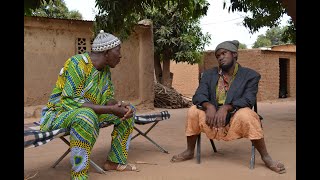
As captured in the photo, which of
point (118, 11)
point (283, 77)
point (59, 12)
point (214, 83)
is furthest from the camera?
point (59, 12)

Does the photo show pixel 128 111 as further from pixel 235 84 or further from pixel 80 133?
pixel 235 84

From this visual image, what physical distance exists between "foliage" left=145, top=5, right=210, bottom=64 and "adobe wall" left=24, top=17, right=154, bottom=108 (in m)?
4.34

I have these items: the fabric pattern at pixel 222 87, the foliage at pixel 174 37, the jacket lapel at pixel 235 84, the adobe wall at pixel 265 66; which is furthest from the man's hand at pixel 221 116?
the adobe wall at pixel 265 66

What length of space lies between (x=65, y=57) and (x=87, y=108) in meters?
6.94

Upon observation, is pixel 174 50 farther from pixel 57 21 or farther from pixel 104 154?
pixel 104 154

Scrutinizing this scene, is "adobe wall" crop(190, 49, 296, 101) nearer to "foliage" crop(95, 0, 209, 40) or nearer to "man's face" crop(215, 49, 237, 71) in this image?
"foliage" crop(95, 0, 209, 40)

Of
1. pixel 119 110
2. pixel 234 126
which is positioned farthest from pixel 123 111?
pixel 234 126

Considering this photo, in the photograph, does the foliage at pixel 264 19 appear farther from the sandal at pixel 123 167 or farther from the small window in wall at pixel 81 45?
the sandal at pixel 123 167

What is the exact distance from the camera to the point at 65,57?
990 centimetres

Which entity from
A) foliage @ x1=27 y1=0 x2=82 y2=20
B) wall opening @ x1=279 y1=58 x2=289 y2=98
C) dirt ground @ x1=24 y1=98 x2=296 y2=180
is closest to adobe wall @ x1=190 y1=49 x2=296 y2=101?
wall opening @ x1=279 y1=58 x2=289 y2=98

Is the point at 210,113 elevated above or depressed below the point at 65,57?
below

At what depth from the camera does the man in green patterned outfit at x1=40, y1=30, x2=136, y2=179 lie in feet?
10.4

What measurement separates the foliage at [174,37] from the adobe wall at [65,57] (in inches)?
171

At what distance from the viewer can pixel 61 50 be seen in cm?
982
